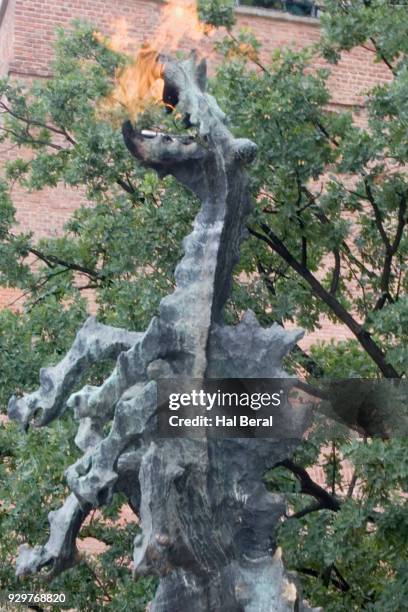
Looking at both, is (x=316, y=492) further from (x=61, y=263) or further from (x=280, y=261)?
(x=61, y=263)

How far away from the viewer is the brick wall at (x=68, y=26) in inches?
799

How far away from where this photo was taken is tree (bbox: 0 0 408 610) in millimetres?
13680

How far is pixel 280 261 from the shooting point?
50.1 feet

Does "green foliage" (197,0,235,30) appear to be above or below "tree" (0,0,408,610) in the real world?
above

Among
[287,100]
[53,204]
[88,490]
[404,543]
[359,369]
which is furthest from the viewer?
[53,204]

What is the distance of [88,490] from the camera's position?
8875 mm

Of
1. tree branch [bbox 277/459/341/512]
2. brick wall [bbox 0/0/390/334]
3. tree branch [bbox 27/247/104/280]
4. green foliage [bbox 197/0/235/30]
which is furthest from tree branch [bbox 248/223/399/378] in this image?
brick wall [bbox 0/0/390/334]

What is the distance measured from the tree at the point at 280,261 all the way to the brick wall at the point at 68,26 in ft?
15.4

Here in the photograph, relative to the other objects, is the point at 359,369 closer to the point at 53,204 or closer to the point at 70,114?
the point at 70,114

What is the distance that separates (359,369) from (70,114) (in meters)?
4.04

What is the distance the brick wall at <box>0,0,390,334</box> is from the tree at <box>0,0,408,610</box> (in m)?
4.69

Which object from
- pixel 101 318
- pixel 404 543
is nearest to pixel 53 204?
pixel 101 318

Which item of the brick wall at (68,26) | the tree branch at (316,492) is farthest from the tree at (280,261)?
the brick wall at (68,26)

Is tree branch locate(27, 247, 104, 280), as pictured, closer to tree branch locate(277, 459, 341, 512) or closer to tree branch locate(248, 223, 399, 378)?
tree branch locate(248, 223, 399, 378)
